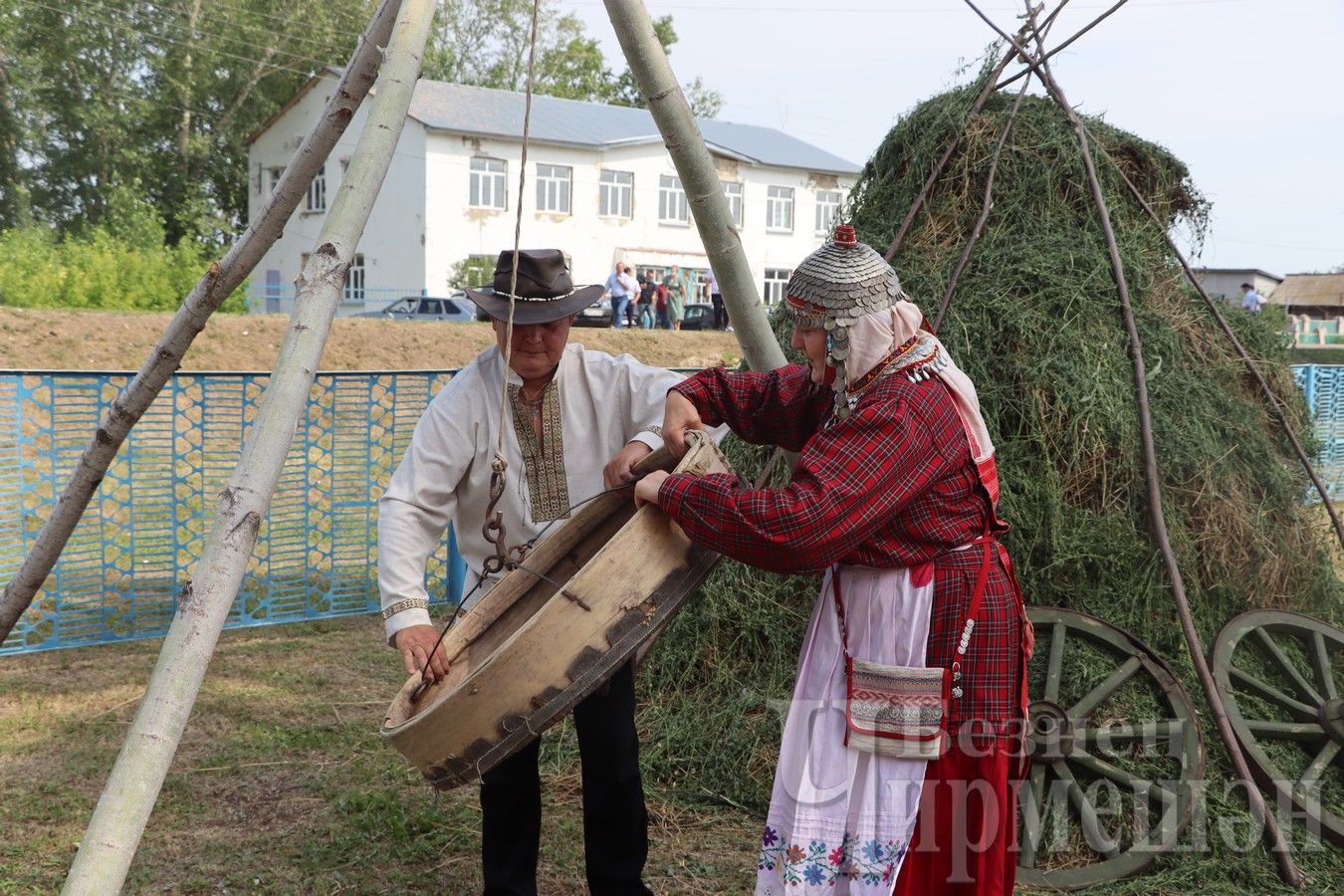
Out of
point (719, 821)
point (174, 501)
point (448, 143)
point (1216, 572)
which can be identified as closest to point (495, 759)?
point (719, 821)

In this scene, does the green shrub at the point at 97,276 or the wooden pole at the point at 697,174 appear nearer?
the wooden pole at the point at 697,174

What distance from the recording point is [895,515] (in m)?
2.49

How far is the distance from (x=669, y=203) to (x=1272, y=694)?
1246 inches

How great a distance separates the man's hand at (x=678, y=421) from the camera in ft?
9.56

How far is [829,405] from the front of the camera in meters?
2.94

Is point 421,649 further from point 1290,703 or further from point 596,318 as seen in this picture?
point 596,318

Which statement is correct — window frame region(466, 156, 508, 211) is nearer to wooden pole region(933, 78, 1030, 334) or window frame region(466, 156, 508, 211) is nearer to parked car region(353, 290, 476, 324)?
parked car region(353, 290, 476, 324)

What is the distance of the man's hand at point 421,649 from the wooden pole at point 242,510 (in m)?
0.69

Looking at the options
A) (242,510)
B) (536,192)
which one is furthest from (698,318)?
(242,510)

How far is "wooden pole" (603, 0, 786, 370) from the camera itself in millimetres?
3027

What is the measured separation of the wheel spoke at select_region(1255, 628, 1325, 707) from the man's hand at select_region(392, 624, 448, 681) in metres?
3.01

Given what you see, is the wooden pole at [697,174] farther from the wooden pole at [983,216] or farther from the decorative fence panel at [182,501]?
the decorative fence panel at [182,501]

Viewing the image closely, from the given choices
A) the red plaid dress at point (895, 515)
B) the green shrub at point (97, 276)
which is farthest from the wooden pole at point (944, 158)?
the green shrub at point (97, 276)

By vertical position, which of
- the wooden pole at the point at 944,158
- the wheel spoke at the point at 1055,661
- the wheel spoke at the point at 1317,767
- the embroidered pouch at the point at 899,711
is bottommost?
the wheel spoke at the point at 1317,767
